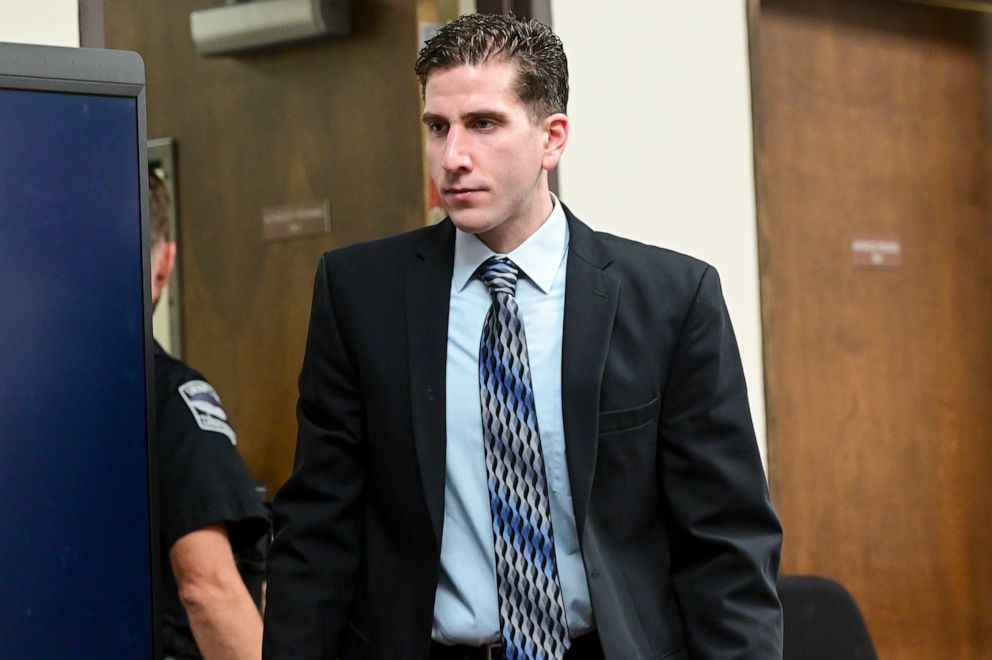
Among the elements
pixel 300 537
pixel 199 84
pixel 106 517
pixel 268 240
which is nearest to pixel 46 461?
pixel 106 517

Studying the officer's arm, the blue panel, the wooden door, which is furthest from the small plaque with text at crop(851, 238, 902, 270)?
the blue panel

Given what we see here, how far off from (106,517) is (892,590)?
2760 mm

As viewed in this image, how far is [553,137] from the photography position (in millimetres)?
1895

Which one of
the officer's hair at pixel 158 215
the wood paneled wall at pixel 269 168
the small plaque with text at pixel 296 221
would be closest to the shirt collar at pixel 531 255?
the officer's hair at pixel 158 215

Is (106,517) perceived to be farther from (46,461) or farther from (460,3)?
(460,3)

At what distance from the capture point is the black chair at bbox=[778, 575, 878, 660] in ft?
7.20

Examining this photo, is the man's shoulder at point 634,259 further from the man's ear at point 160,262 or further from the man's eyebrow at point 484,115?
the man's ear at point 160,262

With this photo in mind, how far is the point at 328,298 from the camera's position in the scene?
76.4 inches

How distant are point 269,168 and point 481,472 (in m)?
2.09

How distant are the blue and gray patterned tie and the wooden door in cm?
185

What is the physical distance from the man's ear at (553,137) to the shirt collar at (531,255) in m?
0.10

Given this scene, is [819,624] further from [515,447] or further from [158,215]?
[158,215]

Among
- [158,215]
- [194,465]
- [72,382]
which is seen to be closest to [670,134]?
[158,215]

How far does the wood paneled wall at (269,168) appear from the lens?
3504mm
